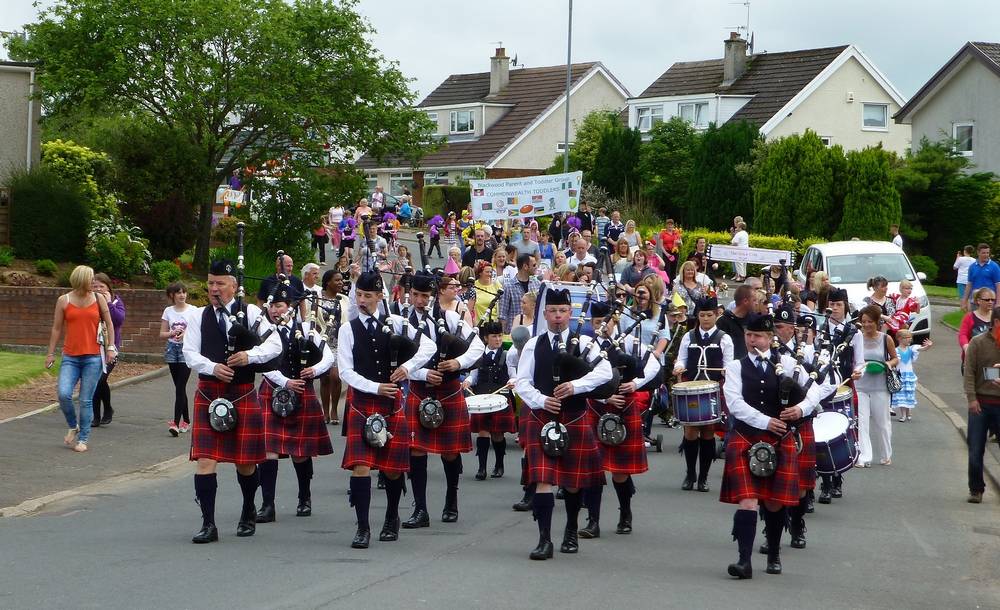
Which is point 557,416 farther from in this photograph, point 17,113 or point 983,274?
point 17,113

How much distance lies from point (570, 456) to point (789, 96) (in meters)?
46.8

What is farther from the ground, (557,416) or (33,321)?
(33,321)

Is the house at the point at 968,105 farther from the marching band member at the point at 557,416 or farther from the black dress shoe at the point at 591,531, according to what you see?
the marching band member at the point at 557,416

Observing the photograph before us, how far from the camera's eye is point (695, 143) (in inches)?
1994

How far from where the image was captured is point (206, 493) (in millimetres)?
9133

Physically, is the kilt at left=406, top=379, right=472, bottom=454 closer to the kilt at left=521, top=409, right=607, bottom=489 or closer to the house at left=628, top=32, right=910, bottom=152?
the kilt at left=521, top=409, right=607, bottom=489

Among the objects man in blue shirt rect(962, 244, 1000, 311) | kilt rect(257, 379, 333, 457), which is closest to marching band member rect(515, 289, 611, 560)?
kilt rect(257, 379, 333, 457)

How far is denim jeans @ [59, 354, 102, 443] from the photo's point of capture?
13.2 m

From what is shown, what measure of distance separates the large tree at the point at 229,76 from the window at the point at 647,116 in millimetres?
31404

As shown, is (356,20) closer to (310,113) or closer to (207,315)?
(310,113)

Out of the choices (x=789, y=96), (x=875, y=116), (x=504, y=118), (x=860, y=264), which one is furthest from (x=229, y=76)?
(x=504, y=118)

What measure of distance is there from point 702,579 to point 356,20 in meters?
20.6

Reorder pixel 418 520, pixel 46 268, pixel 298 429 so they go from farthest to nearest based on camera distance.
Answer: pixel 46 268 < pixel 298 429 < pixel 418 520

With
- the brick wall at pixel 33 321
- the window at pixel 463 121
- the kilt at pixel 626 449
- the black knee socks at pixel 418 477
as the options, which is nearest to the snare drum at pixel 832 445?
the kilt at pixel 626 449
